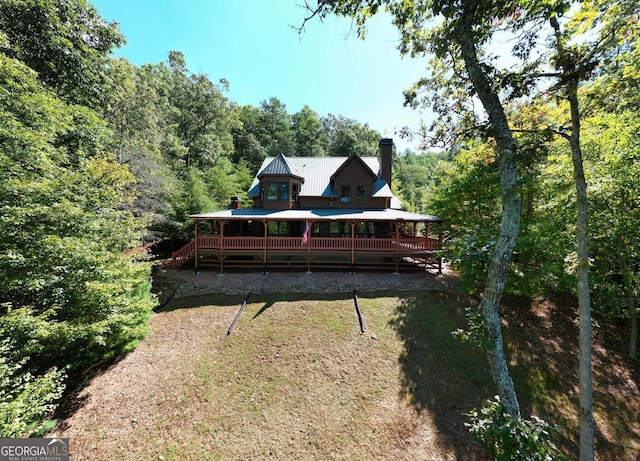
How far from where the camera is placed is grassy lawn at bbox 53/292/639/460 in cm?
534

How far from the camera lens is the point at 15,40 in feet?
30.9

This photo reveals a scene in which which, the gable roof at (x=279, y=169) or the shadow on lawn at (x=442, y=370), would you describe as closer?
the shadow on lawn at (x=442, y=370)

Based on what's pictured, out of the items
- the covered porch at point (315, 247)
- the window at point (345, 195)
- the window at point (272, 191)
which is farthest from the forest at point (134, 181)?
the window at point (272, 191)

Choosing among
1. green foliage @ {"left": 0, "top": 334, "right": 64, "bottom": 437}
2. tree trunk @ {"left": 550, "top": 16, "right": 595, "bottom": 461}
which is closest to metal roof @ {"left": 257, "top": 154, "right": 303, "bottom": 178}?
green foliage @ {"left": 0, "top": 334, "right": 64, "bottom": 437}

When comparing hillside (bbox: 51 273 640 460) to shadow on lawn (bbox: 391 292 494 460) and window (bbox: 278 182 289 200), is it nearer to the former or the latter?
shadow on lawn (bbox: 391 292 494 460)

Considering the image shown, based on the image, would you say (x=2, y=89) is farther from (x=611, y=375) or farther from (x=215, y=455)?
(x=611, y=375)

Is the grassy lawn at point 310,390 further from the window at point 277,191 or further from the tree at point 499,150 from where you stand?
the window at point 277,191

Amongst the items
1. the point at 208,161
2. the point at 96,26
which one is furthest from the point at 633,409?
the point at 208,161

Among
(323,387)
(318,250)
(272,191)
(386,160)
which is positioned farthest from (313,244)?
(386,160)

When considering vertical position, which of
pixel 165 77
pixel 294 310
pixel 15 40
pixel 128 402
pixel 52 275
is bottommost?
pixel 128 402

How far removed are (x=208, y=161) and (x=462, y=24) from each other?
2879 cm

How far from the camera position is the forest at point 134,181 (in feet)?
15.1

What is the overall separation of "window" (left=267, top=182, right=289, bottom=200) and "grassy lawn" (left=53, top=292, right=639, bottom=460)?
8899 millimetres

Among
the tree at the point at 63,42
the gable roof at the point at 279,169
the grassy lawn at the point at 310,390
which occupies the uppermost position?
the tree at the point at 63,42
